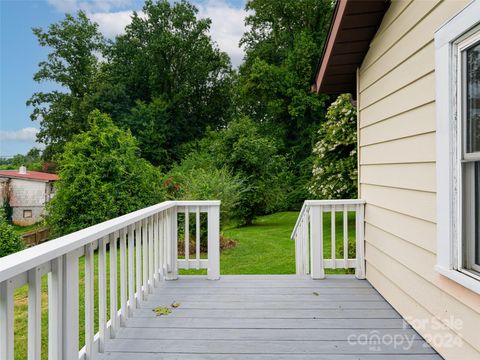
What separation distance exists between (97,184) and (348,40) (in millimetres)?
6863

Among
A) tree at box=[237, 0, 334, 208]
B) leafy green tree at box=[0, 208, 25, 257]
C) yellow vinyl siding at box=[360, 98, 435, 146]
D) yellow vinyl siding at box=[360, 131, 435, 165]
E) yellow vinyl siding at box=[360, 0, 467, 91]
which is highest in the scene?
tree at box=[237, 0, 334, 208]

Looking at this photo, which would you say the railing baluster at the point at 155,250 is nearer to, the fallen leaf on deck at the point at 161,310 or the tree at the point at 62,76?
the fallen leaf on deck at the point at 161,310

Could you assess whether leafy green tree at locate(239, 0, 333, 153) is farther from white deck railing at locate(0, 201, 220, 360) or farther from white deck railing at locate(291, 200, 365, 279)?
white deck railing at locate(0, 201, 220, 360)

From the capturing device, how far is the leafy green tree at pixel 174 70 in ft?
79.0

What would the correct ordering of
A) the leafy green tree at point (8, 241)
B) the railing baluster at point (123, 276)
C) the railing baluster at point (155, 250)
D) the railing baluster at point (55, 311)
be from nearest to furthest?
1. the railing baluster at point (55, 311)
2. the railing baluster at point (123, 276)
3. the railing baluster at point (155, 250)
4. the leafy green tree at point (8, 241)

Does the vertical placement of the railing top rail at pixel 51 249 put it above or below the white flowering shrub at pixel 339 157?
below

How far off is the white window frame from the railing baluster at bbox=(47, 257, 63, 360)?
2.16 metres

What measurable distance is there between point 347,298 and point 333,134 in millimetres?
6840

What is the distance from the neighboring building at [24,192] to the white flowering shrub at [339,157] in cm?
1858

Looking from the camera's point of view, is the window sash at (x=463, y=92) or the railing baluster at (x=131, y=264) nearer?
the window sash at (x=463, y=92)

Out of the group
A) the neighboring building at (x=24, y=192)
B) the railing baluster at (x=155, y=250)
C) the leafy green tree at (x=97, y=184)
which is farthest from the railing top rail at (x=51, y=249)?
the neighboring building at (x=24, y=192)

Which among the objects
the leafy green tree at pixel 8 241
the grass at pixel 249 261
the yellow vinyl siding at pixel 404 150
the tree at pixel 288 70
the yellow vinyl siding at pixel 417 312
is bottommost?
the grass at pixel 249 261

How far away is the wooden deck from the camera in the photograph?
2.43 m

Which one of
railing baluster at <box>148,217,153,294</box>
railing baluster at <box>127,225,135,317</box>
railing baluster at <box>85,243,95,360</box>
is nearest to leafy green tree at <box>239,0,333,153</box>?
railing baluster at <box>148,217,153,294</box>
